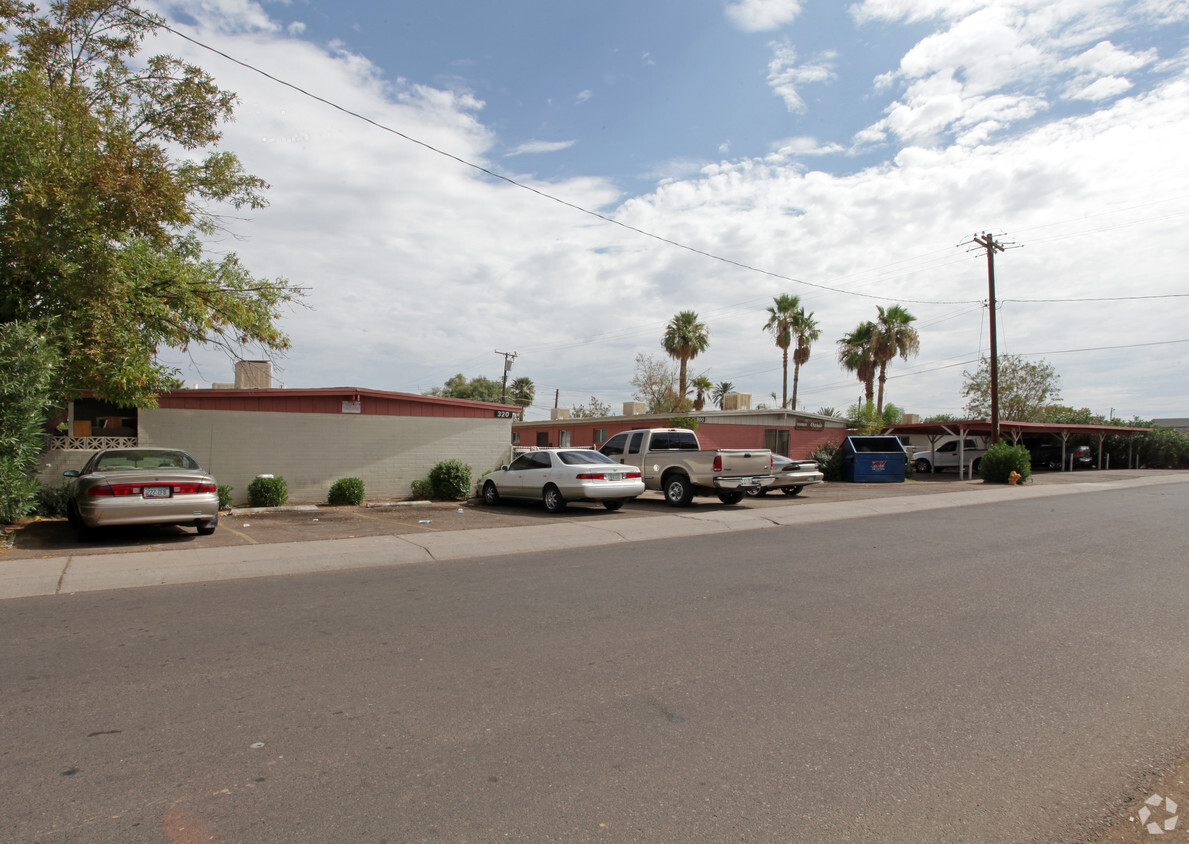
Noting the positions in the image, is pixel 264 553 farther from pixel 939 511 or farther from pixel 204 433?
pixel 939 511

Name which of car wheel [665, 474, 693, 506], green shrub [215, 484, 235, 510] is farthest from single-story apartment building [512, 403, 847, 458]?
green shrub [215, 484, 235, 510]

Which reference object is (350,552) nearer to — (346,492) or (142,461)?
(142,461)

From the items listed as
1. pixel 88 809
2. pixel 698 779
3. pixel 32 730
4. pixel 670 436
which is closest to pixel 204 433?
pixel 670 436

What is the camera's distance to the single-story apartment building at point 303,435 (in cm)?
1507

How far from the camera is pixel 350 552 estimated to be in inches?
391

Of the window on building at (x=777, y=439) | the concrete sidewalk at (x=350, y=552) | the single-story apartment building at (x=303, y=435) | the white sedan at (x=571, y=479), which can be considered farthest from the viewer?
the window on building at (x=777, y=439)

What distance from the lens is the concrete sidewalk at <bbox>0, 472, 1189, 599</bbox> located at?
7.99 meters

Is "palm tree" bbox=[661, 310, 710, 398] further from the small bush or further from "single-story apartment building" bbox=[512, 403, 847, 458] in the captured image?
the small bush

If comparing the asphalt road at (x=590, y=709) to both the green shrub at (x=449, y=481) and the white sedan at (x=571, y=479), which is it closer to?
the white sedan at (x=571, y=479)

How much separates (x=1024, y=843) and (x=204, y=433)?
17.0 meters

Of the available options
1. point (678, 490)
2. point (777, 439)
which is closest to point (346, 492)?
point (678, 490)

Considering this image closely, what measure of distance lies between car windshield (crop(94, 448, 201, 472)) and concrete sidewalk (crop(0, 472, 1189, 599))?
5.82ft

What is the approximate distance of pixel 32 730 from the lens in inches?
151

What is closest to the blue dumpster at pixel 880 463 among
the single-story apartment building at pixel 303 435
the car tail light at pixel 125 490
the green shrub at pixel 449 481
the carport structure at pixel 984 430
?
the carport structure at pixel 984 430
